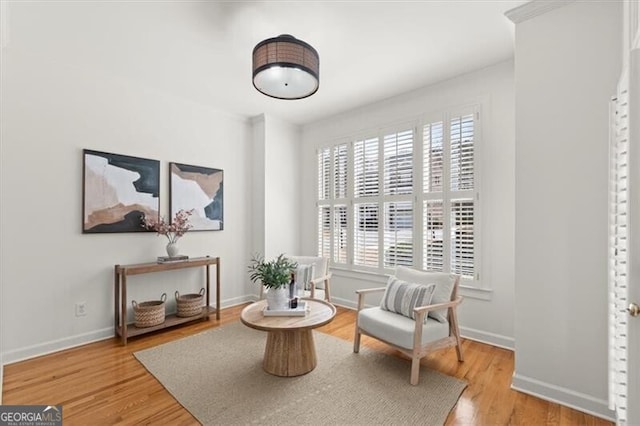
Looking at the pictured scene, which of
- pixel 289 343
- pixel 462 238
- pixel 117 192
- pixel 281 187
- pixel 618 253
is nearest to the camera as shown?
pixel 618 253

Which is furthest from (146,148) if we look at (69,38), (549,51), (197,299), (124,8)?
(549,51)

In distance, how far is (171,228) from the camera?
3514 mm

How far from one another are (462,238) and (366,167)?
5.03 ft

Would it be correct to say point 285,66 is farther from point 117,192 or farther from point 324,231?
point 324,231

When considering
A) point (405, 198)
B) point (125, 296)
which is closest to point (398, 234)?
point (405, 198)

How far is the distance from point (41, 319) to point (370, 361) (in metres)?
3.06

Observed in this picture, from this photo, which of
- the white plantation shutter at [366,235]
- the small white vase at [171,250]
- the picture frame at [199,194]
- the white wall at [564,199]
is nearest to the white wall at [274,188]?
the picture frame at [199,194]

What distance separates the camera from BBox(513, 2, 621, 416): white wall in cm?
198

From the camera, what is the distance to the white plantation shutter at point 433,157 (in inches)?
133

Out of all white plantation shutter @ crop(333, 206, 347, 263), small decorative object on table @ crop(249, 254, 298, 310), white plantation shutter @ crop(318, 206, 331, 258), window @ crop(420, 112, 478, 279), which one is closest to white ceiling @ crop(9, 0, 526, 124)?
window @ crop(420, 112, 478, 279)

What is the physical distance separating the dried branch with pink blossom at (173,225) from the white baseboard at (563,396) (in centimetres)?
354

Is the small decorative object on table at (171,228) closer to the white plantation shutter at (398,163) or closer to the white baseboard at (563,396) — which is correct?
the white plantation shutter at (398,163)

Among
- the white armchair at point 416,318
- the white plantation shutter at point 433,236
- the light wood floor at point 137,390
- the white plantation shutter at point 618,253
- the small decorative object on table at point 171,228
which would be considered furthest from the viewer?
the small decorative object on table at point 171,228
